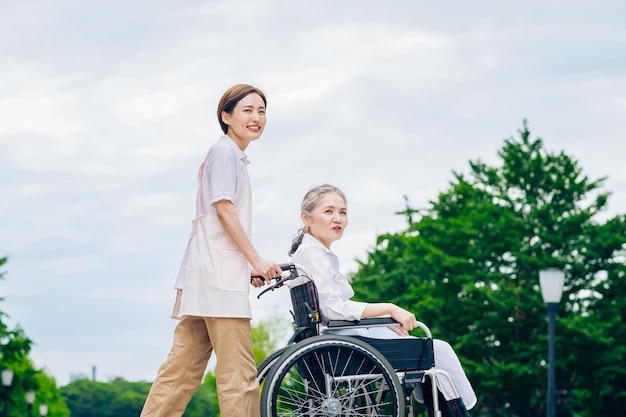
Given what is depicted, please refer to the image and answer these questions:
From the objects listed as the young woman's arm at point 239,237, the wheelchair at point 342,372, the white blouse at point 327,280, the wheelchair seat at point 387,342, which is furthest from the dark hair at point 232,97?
the wheelchair seat at point 387,342

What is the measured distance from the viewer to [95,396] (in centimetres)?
11319

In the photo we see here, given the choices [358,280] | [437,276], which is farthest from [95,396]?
[437,276]

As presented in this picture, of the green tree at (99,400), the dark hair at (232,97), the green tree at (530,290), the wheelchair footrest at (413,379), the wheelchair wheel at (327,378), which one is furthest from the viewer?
the green tree at (99,400)

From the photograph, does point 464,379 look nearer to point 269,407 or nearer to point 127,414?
point 269,407

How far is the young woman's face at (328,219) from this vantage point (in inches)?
220

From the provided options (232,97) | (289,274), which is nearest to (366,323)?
(289,274)

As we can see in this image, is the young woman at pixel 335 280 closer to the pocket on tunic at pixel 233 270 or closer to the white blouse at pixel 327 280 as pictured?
the white blouse at pixel 327 280

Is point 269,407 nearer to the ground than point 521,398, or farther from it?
nearer to the ground

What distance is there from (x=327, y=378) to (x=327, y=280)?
0.60 meters

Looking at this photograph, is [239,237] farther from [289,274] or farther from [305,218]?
[305,218]

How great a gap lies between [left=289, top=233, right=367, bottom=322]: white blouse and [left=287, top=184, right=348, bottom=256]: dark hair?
124 mm

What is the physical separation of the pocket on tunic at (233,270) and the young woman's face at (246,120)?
664 millimetres

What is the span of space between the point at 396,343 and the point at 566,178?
88.0 ft

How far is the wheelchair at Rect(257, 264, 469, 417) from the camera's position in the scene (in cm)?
493
